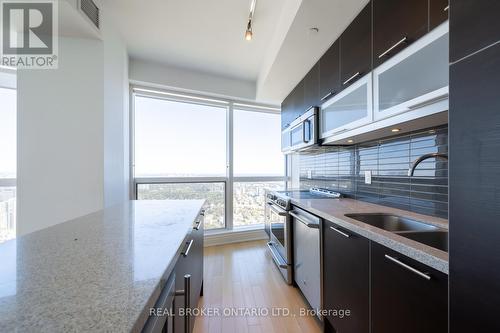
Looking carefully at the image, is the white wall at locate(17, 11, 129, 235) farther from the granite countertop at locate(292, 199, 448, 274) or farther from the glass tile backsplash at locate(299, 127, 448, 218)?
the glass tile backsplash at locate(299, 127, 448, 218)

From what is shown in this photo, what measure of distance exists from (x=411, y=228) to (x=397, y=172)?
452 mm

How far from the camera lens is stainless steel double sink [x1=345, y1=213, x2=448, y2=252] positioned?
1.04 m

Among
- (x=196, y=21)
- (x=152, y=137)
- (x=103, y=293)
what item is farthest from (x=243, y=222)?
(x=103, y=293)

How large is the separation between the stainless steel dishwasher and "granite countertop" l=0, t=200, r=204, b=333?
99cm

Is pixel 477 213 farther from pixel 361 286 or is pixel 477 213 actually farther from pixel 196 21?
pixel 196 21

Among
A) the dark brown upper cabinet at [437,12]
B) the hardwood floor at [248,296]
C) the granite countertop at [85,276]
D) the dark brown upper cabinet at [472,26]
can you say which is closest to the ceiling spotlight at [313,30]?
the dark brown upper cabinet at [437,12]

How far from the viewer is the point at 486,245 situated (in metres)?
0.54

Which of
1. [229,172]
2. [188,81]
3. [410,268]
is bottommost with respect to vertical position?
[410,268]

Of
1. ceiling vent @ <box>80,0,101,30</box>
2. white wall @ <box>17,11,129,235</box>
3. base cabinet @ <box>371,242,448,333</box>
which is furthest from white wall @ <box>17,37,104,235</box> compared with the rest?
base cabinet @ <box>371,242,448,333</box>

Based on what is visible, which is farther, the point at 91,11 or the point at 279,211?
the point at 279,211

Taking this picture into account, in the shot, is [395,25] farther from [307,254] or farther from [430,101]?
A: [307,254]

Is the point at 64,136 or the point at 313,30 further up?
the point at 313,30

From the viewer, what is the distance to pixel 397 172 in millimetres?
1549

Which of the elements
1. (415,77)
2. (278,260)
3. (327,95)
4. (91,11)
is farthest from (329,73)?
(91,11)
